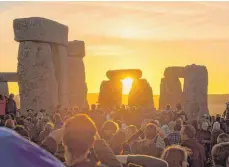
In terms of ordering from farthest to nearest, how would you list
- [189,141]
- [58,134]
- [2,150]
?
[189,141]
[58,134]
[2,150]

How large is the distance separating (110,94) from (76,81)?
552cm

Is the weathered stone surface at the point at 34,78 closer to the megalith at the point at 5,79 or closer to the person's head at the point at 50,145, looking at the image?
the megalith at the point at 5,79

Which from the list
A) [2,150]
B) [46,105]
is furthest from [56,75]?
[2,150]

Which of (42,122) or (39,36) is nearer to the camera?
(42,122)

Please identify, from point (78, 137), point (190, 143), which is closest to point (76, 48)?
point (190, 143)

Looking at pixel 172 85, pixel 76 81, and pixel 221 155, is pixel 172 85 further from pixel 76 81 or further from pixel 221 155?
pixel 221 155

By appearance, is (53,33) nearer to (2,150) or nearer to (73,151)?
(73,151)

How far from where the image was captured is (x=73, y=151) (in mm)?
3037

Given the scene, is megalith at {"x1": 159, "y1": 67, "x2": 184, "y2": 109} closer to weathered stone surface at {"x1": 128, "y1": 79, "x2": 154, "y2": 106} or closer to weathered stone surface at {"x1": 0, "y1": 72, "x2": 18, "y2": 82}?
weathered stone surface at {"x1": 128, "y1": 79, "x2": 154, "y2": 106}

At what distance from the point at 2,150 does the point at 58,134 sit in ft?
13.4

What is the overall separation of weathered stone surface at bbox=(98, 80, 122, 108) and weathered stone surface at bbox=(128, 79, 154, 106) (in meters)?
0.93

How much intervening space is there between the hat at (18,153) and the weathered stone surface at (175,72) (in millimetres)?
27879

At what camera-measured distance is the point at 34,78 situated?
58.2ft

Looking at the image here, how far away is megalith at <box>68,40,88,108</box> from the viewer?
25016 mm
